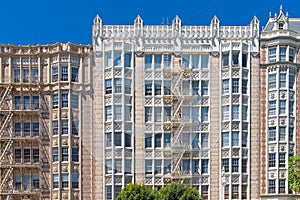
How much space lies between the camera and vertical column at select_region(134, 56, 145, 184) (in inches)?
1496

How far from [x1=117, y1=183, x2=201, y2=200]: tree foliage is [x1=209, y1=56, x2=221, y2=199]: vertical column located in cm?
378

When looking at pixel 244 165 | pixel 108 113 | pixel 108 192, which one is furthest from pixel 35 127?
pixel 244 165

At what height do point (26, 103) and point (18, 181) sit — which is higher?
point (26, 103)

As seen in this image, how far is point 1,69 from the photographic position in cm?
3884

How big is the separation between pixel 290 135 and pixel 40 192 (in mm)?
23708

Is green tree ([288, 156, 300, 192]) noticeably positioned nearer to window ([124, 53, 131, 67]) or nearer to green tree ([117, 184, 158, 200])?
green tree ([117, 184, 158, 200])

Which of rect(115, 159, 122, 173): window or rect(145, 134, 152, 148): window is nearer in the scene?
rect(115, 159, 122, 173): window

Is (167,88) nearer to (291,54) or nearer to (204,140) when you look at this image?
(204,140)

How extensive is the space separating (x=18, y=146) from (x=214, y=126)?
60.4 feet

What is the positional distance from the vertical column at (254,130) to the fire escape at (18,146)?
64.5ft

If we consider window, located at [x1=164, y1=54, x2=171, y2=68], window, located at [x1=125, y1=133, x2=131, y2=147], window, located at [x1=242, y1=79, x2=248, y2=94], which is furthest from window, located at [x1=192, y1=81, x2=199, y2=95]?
window, located at [x1=125, y1=133, x2=131, y2=147]

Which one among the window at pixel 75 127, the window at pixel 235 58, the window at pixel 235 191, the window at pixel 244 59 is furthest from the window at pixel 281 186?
the window at pixel 75 127

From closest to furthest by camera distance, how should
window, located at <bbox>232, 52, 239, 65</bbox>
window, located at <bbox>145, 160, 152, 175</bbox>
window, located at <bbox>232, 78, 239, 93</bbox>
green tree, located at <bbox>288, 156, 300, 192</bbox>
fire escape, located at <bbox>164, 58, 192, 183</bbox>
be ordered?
green tree, located at <bbox>288, 156, 300, 192</bbox>, fire escape, located at <bbox>164, 58, 192, 183</bbox>, window, located at <bbox>145, 160, 152, 175</bbox>, window, located at <bbox>232, 78, 239, 93</bbox>, window, located at <bbox>232, 52, 239, 65</bbox>

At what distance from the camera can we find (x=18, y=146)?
126 ft
